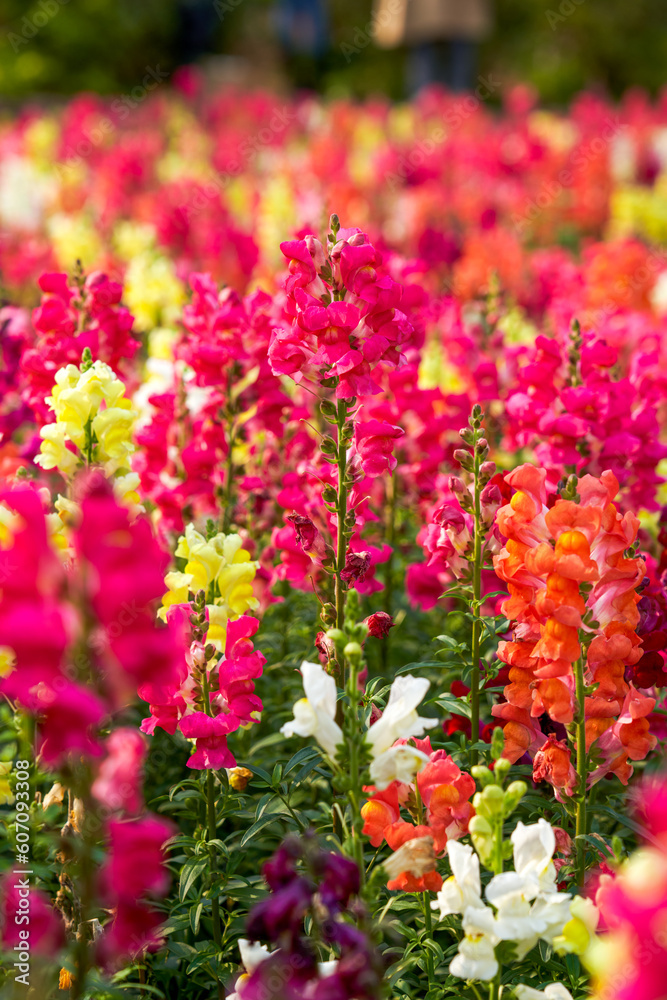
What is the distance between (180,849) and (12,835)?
2.31ft

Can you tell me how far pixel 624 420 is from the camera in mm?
2977

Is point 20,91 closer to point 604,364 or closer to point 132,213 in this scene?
point 132,213

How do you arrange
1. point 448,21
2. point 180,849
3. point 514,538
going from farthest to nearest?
point 448,21 < point 180,849 < point 514,538

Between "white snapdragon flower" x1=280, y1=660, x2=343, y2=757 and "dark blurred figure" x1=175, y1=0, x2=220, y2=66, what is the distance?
26.6 metres

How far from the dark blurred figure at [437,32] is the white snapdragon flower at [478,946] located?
57.2 ft

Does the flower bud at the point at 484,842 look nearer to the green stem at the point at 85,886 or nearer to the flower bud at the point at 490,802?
the flower bud at the point at 490,802

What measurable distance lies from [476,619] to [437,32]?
17676 mm

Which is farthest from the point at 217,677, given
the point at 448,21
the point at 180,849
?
the point at 448,21

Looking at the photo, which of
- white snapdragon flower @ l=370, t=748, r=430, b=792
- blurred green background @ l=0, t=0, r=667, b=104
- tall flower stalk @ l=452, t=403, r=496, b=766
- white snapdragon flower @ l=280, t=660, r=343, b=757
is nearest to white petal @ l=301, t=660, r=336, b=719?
white snapdragon flower @ l=280, t=660, r=343, b=757

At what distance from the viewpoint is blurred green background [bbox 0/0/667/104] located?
2428cm

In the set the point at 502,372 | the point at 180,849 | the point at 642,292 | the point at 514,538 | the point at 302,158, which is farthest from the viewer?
the point at 302,158

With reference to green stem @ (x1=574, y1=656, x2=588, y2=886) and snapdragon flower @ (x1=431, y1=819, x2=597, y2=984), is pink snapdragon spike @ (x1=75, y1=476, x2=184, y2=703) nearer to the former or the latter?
snapdragon flower @ (x1=431, y1=819, x2=597, y2=984)

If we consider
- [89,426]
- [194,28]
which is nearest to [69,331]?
[89,426]

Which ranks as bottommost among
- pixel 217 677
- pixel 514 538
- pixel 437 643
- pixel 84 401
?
pixel 437 643
